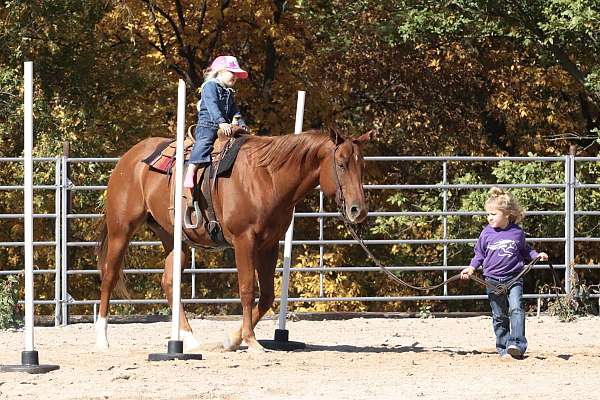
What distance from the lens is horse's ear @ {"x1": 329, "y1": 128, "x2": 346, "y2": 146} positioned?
9.87 m

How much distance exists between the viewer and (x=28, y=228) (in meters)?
9.01

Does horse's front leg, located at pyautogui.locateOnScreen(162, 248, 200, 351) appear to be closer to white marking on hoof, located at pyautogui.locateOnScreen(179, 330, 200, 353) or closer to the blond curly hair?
white marking on hoof, located at pyautogui.locateOnScreen(179, 330, 200, 353)

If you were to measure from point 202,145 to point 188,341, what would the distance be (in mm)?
1538

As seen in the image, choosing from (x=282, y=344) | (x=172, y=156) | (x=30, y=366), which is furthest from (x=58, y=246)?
(x=30, y=366)

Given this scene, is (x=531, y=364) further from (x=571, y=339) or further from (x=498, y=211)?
(x=571, y=339)

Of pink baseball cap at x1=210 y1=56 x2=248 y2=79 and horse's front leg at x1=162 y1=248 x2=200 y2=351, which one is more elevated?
pink baseball cap at x1=210 y1=56 x2=248 y2=79

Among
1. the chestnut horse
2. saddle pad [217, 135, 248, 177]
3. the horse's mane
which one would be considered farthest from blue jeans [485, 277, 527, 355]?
saddle pad [217, 135, 248, 177]

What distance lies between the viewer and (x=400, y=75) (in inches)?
936

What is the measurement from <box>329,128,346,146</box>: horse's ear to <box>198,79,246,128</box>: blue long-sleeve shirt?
89 cm

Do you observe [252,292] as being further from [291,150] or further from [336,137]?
[336,137]

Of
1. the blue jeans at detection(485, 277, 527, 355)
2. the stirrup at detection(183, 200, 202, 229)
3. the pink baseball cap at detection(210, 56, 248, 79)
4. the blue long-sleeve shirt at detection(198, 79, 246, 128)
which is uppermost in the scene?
the pink baseball cap at detection(210, 56, 248, 79)

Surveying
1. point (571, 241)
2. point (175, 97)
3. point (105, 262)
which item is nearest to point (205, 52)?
point (175, 97)

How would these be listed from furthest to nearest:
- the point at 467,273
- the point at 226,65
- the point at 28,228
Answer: the point at 226,65 < the point at 467,273 < the point at 28,228

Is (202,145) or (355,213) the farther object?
(202,145)
